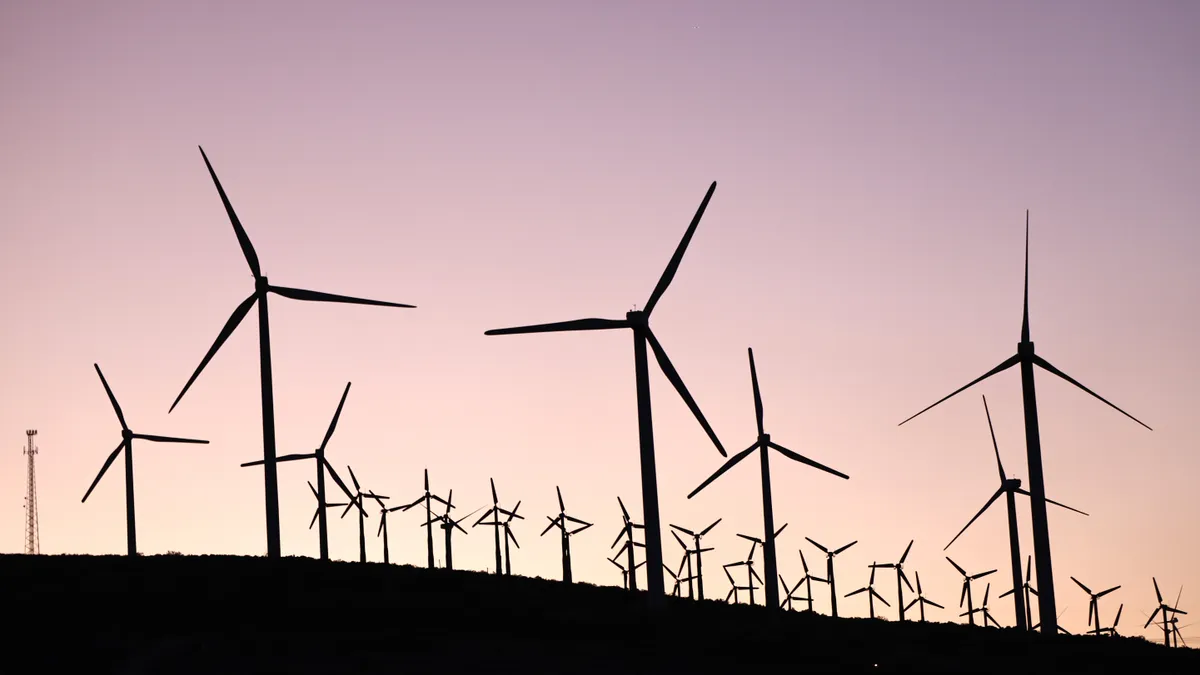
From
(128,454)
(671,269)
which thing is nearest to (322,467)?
(128,454)

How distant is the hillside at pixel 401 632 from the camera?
72.1m

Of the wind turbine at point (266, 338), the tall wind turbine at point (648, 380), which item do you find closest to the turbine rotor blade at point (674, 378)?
the tall wind turbine at point (648, 380)

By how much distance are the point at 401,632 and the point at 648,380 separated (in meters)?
23.4

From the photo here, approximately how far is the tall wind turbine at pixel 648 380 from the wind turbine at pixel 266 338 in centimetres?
1317

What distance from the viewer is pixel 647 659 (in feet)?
252

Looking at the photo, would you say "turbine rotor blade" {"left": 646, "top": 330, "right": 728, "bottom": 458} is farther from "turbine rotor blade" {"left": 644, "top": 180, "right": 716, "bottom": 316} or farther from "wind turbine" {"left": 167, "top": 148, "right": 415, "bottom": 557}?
"wind turbine" {"left": 167, "top": 148, "right": 415, "bottom": 557}

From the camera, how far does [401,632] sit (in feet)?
259

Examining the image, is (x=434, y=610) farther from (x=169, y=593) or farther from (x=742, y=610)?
(x=742, y=610)

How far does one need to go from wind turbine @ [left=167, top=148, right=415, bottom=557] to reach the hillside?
3175 mm

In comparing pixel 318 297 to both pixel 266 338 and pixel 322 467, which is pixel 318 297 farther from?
pixel 322 467

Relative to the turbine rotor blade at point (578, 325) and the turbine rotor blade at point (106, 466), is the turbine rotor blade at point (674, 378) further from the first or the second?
the turbine rotor blade at point (106, 466)

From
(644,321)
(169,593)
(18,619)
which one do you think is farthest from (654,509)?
(18,619)

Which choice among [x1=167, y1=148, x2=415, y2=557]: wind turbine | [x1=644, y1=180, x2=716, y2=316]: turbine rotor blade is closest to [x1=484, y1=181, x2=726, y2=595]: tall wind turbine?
[x1=644, y1=180, x2=716, y2=316]: turbine rotor blade

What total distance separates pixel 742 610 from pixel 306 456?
50684 mm
